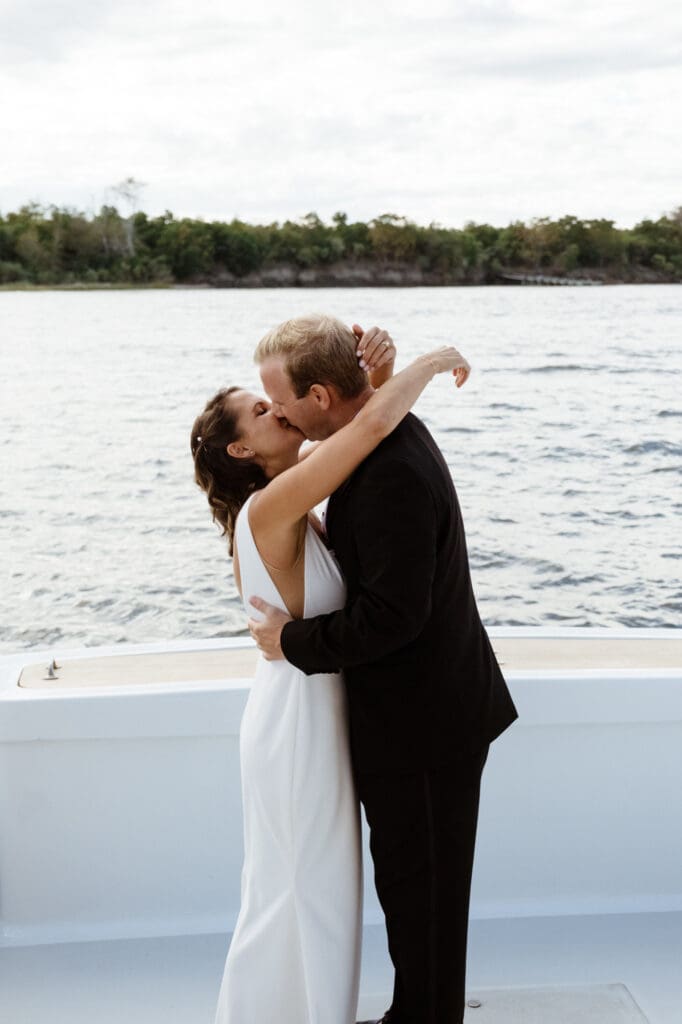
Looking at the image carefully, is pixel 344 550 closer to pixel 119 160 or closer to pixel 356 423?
pixel 356 423

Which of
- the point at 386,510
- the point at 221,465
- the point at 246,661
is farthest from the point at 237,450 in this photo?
the point at 246,661

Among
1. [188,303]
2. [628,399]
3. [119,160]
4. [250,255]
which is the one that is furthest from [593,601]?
[119,160]

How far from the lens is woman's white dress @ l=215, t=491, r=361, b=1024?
57.8 inches

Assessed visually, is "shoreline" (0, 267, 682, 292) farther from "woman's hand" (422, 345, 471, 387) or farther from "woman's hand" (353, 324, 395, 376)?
"woman's hand" (353, 324, 395, 376)

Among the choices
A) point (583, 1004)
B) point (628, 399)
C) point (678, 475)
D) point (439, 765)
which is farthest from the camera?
point (628, 399)

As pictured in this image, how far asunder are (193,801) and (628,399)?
518 inches

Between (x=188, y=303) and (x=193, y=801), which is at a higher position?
(x=188, y=303)

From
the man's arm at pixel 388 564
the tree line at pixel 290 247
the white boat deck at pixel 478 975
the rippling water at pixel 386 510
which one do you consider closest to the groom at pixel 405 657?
the man's arm at pixel 388 564

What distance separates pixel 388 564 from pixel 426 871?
46cm

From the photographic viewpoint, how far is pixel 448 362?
152 centimetres

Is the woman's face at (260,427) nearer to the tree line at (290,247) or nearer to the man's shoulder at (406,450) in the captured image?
the man's shoulder at (406,450)

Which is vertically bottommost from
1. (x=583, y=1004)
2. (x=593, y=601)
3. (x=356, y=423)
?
(x=593, y=601)

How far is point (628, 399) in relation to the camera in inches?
567

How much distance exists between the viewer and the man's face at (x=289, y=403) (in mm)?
1358
